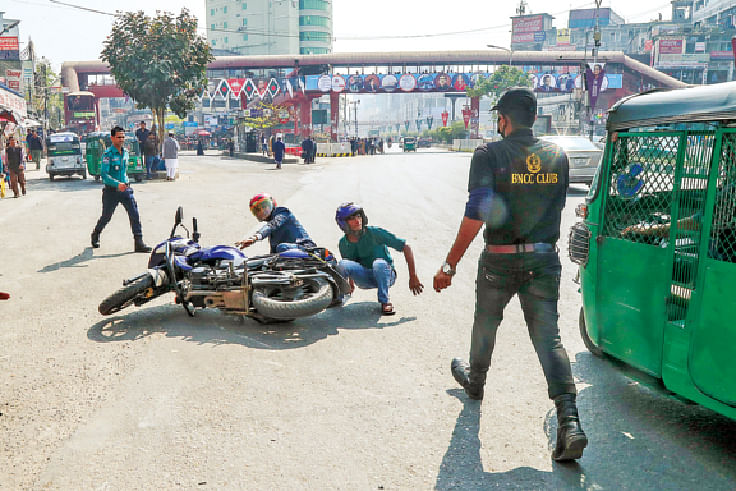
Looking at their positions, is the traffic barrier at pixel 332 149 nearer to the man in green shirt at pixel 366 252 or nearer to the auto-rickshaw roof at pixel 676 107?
the man in green shirt at pixel 366 252

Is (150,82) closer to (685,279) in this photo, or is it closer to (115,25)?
(115,25)

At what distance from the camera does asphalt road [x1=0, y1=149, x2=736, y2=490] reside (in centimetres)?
341

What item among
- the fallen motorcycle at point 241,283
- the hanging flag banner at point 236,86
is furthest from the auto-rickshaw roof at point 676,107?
the hanging flag banner at point 236,86

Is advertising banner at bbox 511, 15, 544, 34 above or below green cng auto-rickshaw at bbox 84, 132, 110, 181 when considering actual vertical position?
above

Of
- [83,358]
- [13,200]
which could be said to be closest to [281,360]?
[83,358]

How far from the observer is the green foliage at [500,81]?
75.3m

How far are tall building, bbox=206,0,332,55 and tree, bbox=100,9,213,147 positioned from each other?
120 m

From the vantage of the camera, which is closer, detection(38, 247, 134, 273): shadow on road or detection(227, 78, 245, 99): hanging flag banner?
detection(38, 247, 134, 273): shadow on road

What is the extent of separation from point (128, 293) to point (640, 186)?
4.32m

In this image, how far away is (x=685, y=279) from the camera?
3.69 metres

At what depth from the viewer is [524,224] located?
3.69 m

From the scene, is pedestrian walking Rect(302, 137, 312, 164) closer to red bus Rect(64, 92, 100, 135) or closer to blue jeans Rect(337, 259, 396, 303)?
blue jeans Rect(337, 259, 396, 303)

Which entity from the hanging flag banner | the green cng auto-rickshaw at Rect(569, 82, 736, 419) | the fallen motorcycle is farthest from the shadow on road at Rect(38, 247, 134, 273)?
the hanging flag banner

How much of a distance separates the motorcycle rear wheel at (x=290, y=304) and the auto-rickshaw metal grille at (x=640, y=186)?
2.52 metres
